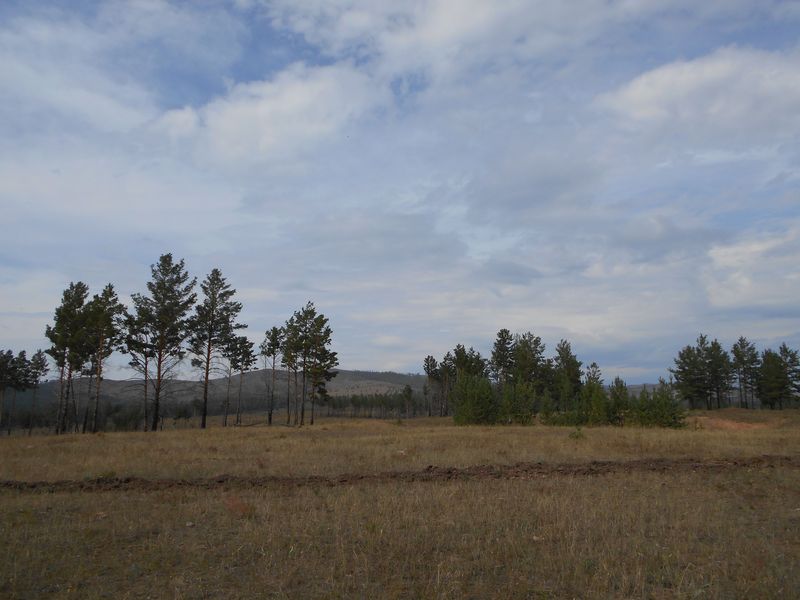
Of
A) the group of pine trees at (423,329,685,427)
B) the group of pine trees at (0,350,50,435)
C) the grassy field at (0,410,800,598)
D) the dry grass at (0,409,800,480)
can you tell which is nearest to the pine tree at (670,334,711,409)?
the group of pine trees at (423,329,685,427)

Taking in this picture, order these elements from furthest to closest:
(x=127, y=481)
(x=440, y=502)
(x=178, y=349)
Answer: (x=178, y=349) < (x=127, y=481) < (x=440, y=502)

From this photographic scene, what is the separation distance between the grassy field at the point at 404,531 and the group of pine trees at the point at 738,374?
221 feet

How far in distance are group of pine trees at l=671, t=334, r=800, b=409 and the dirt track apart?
2453 inches

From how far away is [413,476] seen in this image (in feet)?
45.4

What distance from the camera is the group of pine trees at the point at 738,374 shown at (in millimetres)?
71250

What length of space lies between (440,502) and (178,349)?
35.4 meters

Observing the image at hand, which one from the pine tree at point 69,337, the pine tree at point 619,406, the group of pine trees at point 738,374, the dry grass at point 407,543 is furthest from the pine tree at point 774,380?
the pine tree at point 69,337

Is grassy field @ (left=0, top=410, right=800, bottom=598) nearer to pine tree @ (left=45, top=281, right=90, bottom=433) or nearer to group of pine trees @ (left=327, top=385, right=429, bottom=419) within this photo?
pine tree @ (left=45, top=281, right=90, bottom=433)

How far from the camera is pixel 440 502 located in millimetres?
10352

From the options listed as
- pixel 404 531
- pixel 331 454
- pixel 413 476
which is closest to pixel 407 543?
pixel 404 531

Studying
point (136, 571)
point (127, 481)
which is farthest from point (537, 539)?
point (127, 481)

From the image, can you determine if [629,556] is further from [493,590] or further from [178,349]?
[178,349]

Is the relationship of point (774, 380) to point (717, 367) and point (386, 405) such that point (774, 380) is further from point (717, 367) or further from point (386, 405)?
point (386, 405)

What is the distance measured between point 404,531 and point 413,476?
19.0 ft
